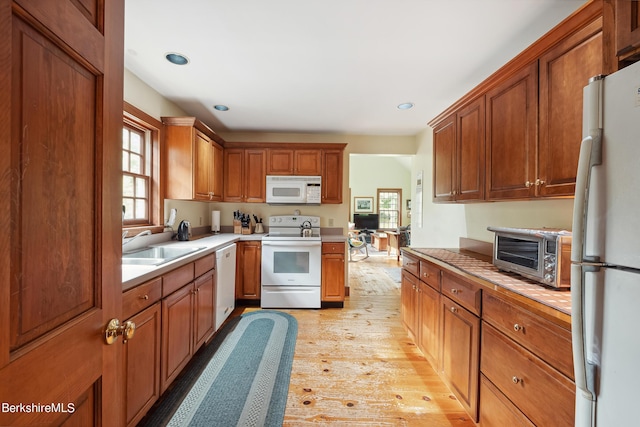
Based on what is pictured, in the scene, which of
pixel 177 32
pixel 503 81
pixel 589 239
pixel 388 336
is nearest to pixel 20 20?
pixel 589 239

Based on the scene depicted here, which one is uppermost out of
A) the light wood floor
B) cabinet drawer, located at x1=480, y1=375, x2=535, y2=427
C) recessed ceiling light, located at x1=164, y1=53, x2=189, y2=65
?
recessed ceiling light, located at x1=164, y1=53, x2=189, y2=65

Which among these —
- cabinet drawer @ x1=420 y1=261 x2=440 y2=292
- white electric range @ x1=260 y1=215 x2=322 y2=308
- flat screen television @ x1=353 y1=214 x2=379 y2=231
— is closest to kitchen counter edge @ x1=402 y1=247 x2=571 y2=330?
cabinet drawer @ x1=420 y1=261 x2=440 y2=292

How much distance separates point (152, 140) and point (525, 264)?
325 cm

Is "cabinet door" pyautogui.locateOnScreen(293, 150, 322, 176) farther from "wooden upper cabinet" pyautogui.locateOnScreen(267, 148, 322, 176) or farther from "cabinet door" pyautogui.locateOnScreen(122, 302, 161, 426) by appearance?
"cabinet door" pyautogui.locateOnScreen(122, 302, 161, 426)

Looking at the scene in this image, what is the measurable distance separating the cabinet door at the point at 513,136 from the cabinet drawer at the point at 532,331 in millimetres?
693

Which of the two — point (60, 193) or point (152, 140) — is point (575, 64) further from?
point (152, 140)

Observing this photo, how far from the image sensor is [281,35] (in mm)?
1722

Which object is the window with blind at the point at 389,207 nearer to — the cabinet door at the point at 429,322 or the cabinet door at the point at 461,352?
the cabinet door at the point at 429,322

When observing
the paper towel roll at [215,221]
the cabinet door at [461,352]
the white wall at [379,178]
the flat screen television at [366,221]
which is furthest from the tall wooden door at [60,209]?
the white wall at [379,178]

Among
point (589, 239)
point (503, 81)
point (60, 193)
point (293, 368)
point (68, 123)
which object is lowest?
point (293, 368)

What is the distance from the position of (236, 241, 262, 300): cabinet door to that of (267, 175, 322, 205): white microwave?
0.72 m

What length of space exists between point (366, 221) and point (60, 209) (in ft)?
29.1

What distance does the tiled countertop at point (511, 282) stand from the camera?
1.13 meters

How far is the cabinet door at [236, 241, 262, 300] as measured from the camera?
3.33m
